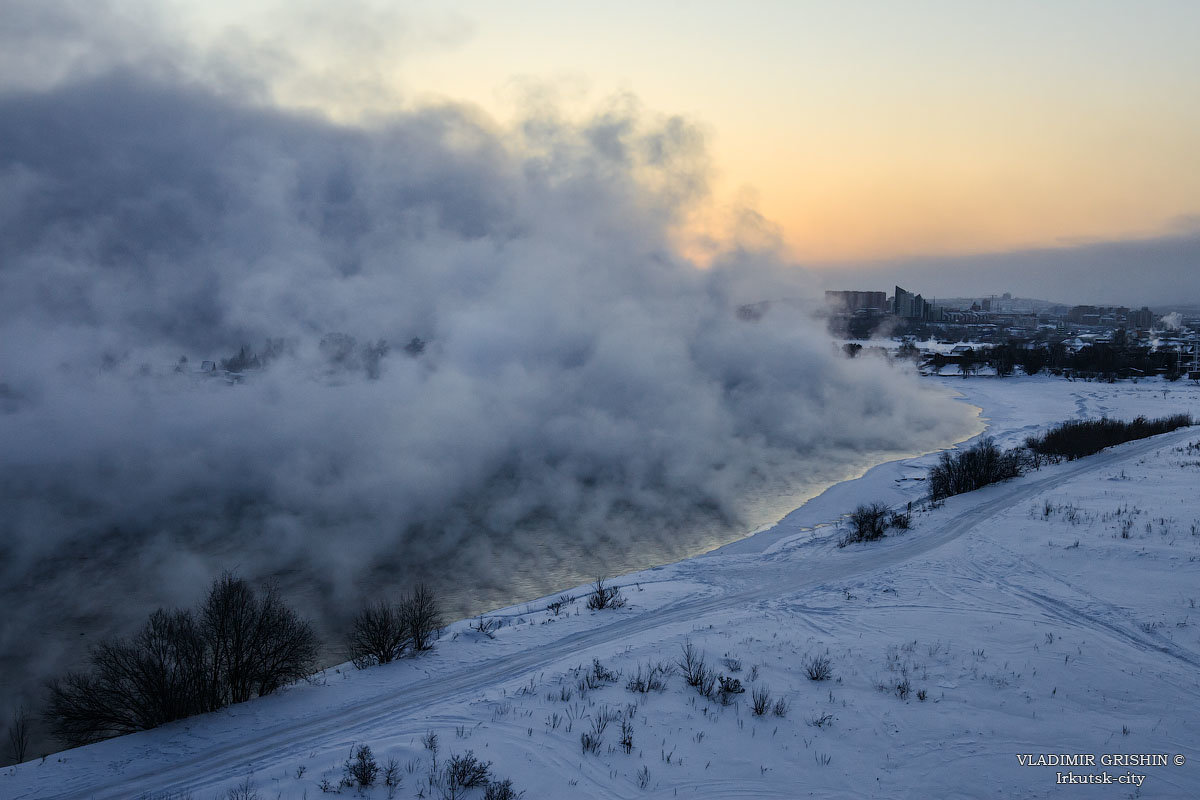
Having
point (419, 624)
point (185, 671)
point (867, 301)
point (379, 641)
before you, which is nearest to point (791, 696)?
point (419, 624)

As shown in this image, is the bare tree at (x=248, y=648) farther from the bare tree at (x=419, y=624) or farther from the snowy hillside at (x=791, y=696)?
the bare tree at (x=419, y=624)

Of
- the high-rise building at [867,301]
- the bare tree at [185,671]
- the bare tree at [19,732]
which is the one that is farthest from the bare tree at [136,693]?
the high-rise building at [867,301]

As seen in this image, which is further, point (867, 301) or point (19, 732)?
point (867, 301)

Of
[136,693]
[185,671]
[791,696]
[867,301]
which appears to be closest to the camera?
[791,696]

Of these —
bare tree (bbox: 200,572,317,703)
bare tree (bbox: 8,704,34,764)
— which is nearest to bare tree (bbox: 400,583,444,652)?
bare tree (bbox: 200,572,317,703)

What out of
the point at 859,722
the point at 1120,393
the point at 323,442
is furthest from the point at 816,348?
the point at 859,722

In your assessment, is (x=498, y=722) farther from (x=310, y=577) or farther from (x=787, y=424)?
(x=787, y=424)

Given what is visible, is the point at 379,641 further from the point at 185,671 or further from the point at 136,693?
the point at 136,693

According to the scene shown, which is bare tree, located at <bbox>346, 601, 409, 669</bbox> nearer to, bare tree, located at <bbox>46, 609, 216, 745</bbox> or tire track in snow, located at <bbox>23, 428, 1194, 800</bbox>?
tire track in snow, located at <bbox>23, 428, 1194, 800</bbox>
